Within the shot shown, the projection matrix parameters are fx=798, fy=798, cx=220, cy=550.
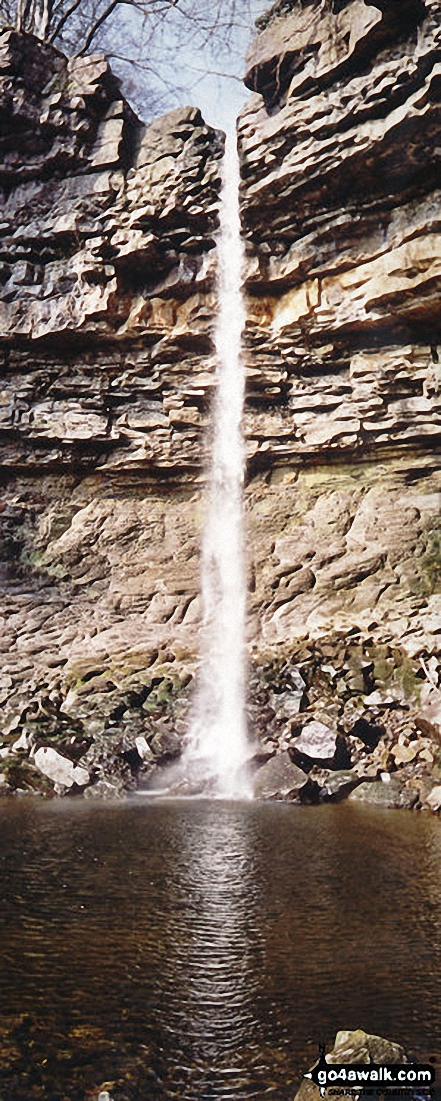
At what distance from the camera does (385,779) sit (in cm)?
1192

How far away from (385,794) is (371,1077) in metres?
8.10

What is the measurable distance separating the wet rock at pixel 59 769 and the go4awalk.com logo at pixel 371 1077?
9233 mm

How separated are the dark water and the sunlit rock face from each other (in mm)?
7660

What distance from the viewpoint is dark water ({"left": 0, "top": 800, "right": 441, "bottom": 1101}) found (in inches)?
151

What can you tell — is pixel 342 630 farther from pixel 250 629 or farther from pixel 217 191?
pixel 217 191

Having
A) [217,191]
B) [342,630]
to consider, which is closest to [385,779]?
[342,630]

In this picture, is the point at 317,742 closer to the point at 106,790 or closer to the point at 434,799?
the point at 434,799

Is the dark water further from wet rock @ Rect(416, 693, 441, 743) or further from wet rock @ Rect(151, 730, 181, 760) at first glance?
wet rock @ Rect(151, 730, 181, 760)

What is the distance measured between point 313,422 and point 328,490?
4.88 feet

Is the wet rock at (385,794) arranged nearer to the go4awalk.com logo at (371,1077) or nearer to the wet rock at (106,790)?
the wet rock at (106,790)

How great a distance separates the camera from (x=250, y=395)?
55.4 feet

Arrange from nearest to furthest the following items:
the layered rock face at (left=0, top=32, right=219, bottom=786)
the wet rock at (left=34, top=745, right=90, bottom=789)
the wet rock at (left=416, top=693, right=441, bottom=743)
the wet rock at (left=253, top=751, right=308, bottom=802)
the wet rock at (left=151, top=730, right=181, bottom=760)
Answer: the wet rock at (left=253, top=751, right=308, bottom=802), the wet rock at (left=416, top=693, right=441, bottom=743), the wet rock at (left=34, top=745, right=90, bottom=789), the wet rock at (left=151, top=730, right=181, bottom=760), the layered rock face at (left=0, top=32, right=219, bottom=786)

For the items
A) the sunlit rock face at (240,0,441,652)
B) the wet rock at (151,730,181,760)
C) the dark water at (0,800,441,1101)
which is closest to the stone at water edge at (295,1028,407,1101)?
the dark water at (0,800,441,1101)

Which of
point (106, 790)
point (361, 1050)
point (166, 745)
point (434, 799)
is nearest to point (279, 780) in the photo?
point (434, 799)
